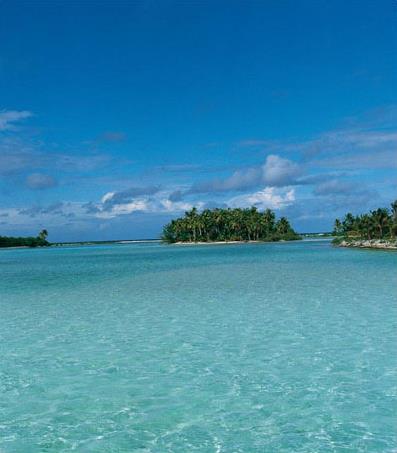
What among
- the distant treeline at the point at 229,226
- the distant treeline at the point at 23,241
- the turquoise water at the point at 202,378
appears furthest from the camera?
the distant treeline at the point at 23,241

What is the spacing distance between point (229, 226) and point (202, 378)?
432ft

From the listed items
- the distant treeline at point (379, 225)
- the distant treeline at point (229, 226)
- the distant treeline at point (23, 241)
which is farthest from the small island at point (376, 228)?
the distant treeline at point (23, 241)

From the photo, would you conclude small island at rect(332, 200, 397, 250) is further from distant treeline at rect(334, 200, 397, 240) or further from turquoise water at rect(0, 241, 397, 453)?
turquoise water at rect(0, 241, 397, 453)

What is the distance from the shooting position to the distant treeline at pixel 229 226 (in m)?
141

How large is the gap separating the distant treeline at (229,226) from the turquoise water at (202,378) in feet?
398

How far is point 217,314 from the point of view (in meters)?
17.3

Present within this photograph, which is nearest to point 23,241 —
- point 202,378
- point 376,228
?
point 376,228

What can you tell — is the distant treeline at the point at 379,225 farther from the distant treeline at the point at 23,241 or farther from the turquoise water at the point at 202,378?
the distant treeline at the point at 23,241

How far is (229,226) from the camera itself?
141m

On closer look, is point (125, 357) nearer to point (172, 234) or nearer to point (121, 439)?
point (121, 439)

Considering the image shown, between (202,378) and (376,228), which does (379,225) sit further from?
(202,378)

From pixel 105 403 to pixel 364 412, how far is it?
4484 mm

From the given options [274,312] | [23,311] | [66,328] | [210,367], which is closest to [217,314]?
[274,312]

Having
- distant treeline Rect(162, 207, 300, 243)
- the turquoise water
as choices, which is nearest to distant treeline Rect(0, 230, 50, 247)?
distant treeline Rect(162, 207, 300, 243)
